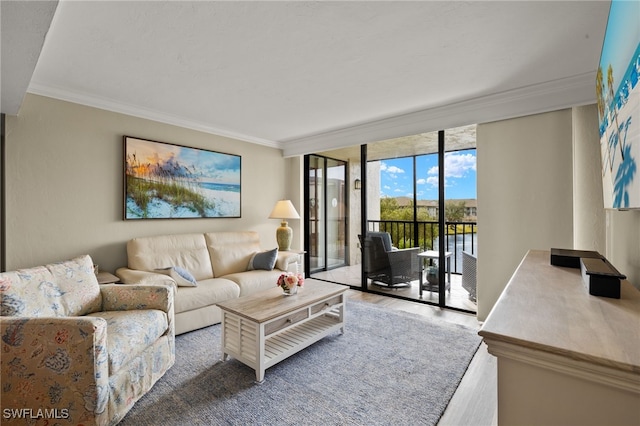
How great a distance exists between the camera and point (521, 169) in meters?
2.92

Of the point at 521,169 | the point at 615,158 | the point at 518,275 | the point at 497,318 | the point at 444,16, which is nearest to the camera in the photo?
the point at 497,318

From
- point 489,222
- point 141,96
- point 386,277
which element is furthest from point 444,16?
point 386,277

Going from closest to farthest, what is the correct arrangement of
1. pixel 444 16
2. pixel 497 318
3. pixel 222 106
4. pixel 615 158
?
pixel 497 318
pixel 615 158
pixel 444 16
pixel 222 106

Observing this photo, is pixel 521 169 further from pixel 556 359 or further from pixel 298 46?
pixel 556 359

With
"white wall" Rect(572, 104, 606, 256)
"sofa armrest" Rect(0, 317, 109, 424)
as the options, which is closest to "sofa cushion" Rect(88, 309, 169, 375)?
"sofa armrest" Rect(0, 317, 109, 424)

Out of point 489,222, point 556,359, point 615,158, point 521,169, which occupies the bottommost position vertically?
point 556,359

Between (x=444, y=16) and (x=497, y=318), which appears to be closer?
(x=497, y=318)

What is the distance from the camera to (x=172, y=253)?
3.35 meters

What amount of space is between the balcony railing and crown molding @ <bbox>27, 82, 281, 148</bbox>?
2.62 meters

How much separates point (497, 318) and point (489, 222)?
2673 mm

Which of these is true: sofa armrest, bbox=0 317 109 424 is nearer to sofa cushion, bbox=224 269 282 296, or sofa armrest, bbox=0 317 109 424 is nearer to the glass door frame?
sofa cushion, bbox=224 269 282 296

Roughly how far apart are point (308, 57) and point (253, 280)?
2.40 meters

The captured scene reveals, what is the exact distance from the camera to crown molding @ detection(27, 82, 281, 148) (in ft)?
8.81

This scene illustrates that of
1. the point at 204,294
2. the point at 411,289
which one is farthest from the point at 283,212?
the point at 411,289
